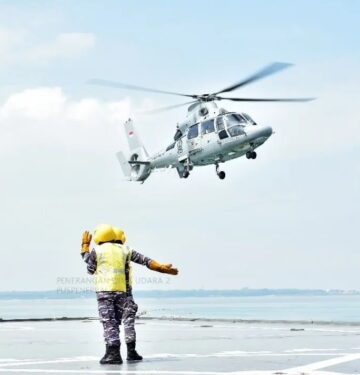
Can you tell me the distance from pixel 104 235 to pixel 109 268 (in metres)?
0.54

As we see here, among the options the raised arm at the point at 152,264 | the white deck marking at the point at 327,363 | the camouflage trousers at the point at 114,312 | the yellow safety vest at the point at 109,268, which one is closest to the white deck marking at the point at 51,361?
the camouflage trousers at the point at 114,312

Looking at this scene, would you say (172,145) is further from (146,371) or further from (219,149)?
(146,371)

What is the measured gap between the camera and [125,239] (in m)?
13.9

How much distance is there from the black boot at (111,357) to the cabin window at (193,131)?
35169mm

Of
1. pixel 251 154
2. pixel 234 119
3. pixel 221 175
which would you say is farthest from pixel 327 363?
pixel 221 175

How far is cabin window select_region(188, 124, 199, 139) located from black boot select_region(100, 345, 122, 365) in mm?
35169

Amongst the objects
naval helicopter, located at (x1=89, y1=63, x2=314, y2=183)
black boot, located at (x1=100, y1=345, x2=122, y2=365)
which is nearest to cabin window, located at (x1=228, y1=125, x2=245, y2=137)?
naval helicopter, located at (x1=89, y1=63, x2=314, y2=183)

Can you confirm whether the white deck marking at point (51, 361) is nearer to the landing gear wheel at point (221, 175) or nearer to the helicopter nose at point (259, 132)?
the helicopter nose at point (259, 132)

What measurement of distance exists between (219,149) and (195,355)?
32385mm

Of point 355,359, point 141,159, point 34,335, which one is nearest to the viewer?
point 355,359

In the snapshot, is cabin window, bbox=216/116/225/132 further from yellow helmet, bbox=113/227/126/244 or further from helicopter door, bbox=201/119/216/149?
yellow helmet, bbox=113/227/126/244

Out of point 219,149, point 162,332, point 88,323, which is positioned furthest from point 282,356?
point 219,149

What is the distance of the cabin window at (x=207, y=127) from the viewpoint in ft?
154

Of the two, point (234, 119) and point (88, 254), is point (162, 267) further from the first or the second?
point (234, 119)
